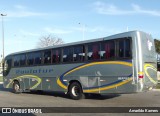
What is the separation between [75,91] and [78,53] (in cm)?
211

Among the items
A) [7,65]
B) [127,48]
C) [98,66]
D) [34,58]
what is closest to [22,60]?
[34,58]

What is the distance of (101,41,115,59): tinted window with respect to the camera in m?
15.7

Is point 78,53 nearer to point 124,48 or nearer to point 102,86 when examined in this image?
point 102,86

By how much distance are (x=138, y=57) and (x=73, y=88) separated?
15.0 ft

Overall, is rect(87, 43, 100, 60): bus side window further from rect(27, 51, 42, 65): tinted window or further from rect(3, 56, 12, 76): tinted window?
rect(3, 56, 12, 76): tinted window

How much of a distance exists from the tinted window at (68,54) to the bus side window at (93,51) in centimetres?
139

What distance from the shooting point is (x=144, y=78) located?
48.9 feet

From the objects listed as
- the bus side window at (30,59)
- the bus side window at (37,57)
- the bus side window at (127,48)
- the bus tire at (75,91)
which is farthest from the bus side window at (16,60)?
the bus side window at (127,48)

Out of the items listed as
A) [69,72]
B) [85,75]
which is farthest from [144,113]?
[69,72]

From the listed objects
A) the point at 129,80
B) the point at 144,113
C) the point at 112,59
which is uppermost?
the point at 112,59

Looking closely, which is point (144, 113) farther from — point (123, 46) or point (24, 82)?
point (24, 82)

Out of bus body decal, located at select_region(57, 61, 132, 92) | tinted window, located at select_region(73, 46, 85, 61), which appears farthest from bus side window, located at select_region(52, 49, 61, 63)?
tinted window, located at select_region(73, 46, 85, 61)

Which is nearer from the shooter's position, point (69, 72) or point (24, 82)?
point (69, 72)

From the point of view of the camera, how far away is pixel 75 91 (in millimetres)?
17719
